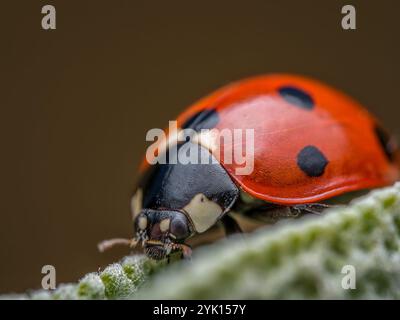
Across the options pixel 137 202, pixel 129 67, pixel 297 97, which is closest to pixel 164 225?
pixel 137 202

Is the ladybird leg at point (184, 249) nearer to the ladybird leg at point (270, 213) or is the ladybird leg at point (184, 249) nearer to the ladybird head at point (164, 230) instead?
the ladybird head at point (164, 230)

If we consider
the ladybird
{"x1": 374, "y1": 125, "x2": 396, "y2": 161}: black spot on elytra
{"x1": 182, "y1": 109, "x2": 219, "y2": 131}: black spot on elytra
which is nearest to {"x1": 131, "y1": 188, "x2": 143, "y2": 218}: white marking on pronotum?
the ladybird

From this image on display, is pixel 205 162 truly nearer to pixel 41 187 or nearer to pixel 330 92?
pixel 330 92

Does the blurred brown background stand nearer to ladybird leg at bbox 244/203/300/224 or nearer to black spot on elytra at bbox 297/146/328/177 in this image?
ladybird leg at bbox 244/203/300/224

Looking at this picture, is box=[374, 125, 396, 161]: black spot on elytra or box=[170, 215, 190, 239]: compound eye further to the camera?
box=[374, 125, 396, 161]: black spot on elytra

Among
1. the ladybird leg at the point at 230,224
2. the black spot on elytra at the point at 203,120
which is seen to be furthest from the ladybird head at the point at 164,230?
the black spot on elytra at the point at 203,120

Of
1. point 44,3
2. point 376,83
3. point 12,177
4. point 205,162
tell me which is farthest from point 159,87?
point 205,162
